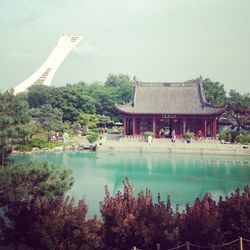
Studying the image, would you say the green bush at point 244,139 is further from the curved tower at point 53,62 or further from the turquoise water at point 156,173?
the curved tower at point 53,62

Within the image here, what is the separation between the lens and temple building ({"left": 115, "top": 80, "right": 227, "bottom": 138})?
33.2 meters

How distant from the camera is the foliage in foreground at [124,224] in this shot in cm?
715

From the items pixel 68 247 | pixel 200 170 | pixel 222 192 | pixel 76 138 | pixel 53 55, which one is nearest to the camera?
pixel 68 247

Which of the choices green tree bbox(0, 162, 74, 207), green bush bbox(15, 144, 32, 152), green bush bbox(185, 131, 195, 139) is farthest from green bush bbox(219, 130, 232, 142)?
green tree bbox(0, 162, 74, 207)

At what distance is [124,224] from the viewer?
7.43 meters

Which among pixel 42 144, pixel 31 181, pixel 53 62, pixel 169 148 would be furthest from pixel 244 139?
pixel 53 62

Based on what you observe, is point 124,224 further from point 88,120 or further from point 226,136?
point 88,120

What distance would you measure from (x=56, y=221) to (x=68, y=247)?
21.8 inches

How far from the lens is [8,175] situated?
7727mm

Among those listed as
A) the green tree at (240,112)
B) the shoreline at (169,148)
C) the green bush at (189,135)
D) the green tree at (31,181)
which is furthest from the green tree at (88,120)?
the green tree at (31,181)

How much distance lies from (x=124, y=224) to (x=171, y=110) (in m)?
26.9

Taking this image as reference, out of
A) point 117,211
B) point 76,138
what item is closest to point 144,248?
point 117,211

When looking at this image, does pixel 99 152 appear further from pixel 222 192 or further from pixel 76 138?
pixel 222 192

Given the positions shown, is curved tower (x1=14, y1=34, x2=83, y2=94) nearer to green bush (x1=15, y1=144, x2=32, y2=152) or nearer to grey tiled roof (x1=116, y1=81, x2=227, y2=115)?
grey tiled roof (x1=116, y1=81, x2=227, y2=115)
